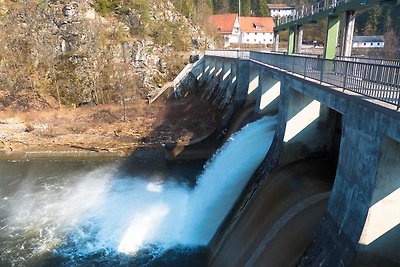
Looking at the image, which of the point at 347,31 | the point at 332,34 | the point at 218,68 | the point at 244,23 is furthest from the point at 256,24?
the point at 347,31

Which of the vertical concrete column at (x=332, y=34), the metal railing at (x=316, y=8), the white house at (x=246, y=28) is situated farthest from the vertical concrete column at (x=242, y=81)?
the white house at (x=246, y=28)

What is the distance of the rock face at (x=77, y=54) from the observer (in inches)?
1777

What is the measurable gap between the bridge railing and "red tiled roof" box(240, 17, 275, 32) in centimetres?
8399

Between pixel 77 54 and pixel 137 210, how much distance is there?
35.0 meters

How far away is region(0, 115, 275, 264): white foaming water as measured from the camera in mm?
17156

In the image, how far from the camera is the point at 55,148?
104ft

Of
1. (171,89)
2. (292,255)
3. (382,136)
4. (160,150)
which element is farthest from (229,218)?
(171,89)

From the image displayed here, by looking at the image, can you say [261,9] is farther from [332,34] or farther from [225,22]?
[332,34]

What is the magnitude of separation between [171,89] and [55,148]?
69.2 ft

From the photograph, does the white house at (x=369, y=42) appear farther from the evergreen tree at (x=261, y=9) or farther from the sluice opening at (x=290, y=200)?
the sluice opening at (x=290, y=200)

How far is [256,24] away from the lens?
311 ft

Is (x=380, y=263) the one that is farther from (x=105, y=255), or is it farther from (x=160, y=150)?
(x=160, y=150)

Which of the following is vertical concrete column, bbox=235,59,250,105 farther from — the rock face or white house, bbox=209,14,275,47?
white house, bbox=209,14,275,47

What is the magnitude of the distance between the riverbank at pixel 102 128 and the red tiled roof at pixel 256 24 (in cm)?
5712
